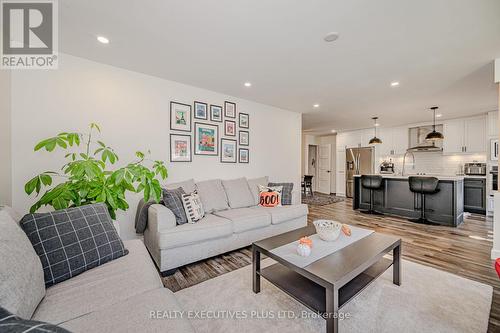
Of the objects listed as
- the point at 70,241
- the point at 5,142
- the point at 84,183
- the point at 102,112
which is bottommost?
the point at 70,241

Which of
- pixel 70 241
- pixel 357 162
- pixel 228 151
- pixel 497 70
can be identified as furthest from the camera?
pixel 357 162

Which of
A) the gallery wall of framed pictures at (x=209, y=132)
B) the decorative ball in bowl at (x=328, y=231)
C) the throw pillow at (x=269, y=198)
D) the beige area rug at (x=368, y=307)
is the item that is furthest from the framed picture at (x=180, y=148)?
the decorative ball in bowl at (x=328, y=231)

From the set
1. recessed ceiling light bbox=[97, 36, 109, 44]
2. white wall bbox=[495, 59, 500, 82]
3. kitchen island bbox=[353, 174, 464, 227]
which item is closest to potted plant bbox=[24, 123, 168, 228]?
recessed ceiling light bbox=[97, 36, 109, 44]

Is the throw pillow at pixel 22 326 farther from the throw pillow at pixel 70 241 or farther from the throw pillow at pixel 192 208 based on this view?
the throw pillow at pixel 192 208

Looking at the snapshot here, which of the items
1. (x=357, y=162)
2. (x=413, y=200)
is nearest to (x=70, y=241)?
(x=413, y=200)

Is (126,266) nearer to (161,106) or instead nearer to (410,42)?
(161,106)

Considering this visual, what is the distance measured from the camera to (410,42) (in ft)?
7.13

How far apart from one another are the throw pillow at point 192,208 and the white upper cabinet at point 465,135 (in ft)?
22.3

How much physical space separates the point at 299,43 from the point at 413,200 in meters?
4.17

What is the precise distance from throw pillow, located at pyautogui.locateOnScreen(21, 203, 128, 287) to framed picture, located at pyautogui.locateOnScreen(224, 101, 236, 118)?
108 inches

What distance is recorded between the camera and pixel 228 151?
3848 mm

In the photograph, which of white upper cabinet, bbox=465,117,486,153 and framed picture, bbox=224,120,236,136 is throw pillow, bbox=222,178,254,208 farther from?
white upper cabinet, bbox=465,117,486,153

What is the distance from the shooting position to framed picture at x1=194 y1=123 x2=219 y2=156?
3450 mm

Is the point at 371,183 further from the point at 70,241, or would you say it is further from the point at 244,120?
the point at 70,241
